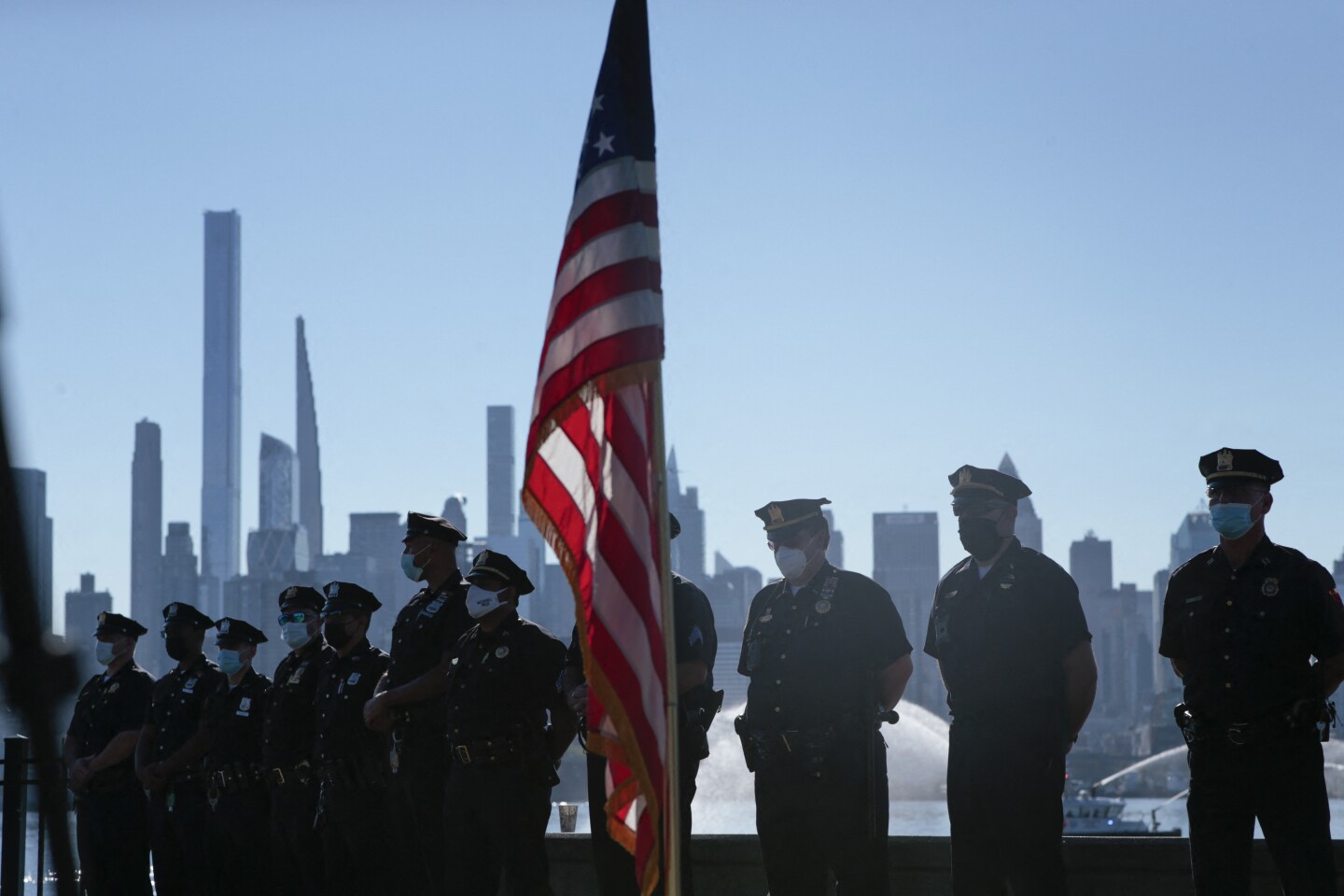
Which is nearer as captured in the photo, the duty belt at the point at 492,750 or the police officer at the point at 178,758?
the duty belt at the point at 492,750

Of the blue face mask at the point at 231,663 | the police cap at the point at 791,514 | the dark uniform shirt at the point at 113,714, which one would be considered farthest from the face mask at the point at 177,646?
the police cap at the point at 791,514

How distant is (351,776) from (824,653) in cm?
368

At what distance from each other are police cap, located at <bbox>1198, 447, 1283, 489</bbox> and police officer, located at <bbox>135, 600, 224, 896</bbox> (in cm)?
782

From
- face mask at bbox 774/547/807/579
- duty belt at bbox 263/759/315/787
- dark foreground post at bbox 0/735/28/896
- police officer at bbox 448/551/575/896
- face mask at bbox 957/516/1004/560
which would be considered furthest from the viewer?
dark foreground post at bbox 0/735/28/896

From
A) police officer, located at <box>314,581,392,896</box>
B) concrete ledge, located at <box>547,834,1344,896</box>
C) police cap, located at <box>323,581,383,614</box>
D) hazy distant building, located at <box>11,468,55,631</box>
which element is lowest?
concrete ledge, located at <box>547,834,1344,896</box>

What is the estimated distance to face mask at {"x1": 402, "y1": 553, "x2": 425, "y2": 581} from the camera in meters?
10.4

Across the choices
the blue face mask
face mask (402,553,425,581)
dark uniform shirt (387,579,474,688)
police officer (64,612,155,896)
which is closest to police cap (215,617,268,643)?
the blue face mask

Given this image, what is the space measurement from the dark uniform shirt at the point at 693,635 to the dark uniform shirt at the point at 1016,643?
4.48 ft

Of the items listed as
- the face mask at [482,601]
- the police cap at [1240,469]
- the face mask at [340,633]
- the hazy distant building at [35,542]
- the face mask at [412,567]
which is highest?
the police cap at [1240,469]

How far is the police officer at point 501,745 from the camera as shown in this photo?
9.34m

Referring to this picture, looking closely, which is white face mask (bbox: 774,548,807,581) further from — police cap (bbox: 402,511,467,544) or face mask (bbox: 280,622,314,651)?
face mask (bbox: 280,622,314,651)

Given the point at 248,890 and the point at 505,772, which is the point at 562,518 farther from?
the point at 248,890

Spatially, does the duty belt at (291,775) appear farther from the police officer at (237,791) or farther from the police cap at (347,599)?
the police cap at (347,599)

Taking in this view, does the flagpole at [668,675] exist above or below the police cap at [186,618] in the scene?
below
